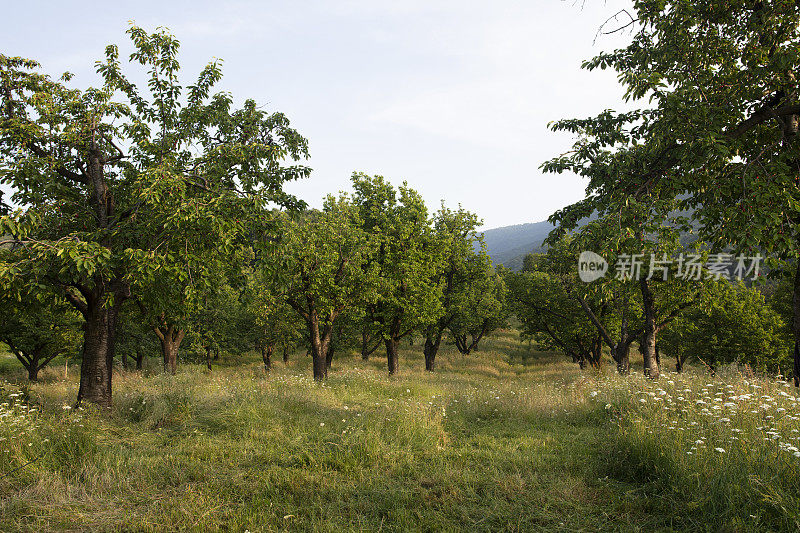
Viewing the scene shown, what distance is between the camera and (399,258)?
76.5ft

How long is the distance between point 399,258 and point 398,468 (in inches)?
678

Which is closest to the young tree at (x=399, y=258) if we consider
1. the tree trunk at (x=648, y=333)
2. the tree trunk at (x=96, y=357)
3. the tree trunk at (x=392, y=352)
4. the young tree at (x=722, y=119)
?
the tree trunk at (x=392, y=352)

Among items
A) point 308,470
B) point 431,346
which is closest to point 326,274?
point 308,470

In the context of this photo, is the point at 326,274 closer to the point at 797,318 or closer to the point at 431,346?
the point at 431,346

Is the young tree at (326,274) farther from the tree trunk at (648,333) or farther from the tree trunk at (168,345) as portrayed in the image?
the tree trunk at (648,333)

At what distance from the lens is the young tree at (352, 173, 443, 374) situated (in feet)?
74.8

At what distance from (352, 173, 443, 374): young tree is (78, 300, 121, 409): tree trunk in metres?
12.7

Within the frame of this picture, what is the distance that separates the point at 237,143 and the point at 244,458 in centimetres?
781

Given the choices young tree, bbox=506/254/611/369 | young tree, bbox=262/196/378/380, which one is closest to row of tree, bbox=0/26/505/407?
young tree, bbox=262/196/378/380

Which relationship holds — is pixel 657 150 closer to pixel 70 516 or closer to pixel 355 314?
pixel 70 516

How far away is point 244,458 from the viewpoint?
697cm

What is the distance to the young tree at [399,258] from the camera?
2280cm

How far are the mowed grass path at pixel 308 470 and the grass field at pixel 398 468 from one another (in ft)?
0.10

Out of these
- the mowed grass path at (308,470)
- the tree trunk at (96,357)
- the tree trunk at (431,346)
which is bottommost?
the tree trunk at (431,346)
